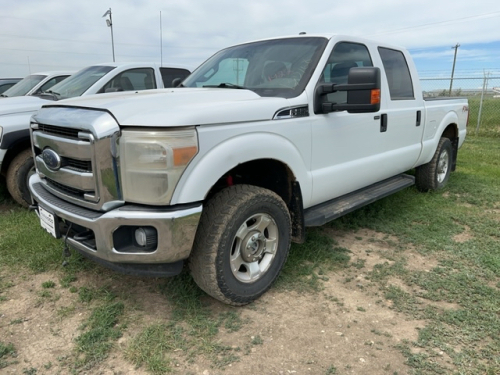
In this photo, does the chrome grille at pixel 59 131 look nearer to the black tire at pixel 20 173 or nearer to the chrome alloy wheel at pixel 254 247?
the chrome alloy wheel at pixel 254 247

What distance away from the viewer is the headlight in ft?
7.61

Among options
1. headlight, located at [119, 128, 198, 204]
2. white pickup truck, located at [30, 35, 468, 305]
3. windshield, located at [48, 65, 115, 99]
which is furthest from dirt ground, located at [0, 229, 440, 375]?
windshield, located at [48, 65, 115, 99]

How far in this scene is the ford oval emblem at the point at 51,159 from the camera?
9.01ft

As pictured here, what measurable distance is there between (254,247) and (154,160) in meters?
1.06

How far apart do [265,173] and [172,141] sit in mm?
1118

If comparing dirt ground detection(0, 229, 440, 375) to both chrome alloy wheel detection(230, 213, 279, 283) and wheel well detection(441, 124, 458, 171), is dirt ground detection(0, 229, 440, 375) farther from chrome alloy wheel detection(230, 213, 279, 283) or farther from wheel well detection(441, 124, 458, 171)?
wheel well detection(441, 124, 458, 171)

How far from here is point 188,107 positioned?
8.29 feet

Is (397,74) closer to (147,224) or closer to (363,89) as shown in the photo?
(363,89)

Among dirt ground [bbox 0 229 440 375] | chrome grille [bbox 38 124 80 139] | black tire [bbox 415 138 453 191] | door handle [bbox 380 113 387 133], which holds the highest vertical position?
chrome grille [bbox 38 124 80 139]

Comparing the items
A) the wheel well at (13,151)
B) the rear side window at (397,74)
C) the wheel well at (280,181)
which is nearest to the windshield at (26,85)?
the wheel well at (13,151)

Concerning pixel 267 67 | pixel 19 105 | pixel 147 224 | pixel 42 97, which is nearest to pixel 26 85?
pixel 42 97

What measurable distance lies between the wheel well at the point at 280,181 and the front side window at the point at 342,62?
765 mm

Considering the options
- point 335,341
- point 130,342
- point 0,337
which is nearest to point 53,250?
point 0,337

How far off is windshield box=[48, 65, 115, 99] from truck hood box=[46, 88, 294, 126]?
9.98 feet
